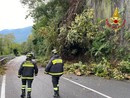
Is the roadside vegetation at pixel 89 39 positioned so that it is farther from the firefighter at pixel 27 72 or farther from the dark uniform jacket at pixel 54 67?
the firefighter at pixel 27 72

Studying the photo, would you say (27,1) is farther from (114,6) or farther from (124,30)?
(124,30)

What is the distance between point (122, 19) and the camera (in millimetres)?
21609

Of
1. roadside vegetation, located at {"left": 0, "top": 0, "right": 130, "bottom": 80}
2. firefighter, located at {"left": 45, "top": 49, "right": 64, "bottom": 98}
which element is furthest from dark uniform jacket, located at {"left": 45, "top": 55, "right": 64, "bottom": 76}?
roadside vegetation, located at {"left": 0, "top": 0, "right": 130, "bottom": 80}

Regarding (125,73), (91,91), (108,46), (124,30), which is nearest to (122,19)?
(124,30)

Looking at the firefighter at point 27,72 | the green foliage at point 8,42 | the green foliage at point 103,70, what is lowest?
the green foliage at point 103,70

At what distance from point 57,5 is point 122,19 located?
11.7 meters

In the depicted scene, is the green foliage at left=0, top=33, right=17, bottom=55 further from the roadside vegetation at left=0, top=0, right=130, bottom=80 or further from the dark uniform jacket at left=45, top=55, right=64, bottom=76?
the dark uniform jacket at left=45, top=55, right=64, bottom=76

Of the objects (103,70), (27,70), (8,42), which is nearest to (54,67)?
(27,70)

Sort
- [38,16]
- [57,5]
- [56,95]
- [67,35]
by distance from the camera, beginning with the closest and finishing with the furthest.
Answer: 1. [56,95]
2. [67,35]
3. [57,5]
4. [38,16]

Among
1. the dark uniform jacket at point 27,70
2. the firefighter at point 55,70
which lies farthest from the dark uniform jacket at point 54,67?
the dark uniform jacket at point 27,70

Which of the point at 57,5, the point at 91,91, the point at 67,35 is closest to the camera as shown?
the point at 91,91

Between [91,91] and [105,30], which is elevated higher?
[105,30]

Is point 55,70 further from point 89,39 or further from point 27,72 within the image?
point 89,39

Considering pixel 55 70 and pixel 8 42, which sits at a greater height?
pixel 8 42
